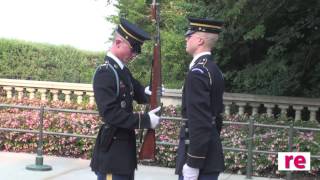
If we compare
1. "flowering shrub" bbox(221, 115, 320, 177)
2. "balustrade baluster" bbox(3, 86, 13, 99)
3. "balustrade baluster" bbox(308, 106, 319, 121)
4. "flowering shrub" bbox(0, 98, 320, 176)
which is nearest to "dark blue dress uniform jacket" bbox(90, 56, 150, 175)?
"flowering shrub" bbox(0, 98, 320, 176)

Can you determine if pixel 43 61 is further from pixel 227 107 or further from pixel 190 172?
pixel 190 172

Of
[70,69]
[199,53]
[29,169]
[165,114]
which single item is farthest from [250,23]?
[70,69]

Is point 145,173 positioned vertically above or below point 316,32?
below

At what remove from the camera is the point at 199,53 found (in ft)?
15.1

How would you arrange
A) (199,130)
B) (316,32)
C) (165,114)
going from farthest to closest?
(316,32) < (165,114) < (199,130)

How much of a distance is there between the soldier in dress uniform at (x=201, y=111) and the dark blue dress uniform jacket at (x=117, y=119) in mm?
392

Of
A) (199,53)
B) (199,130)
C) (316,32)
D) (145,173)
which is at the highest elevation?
(316,32)

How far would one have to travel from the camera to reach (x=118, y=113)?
15.1ft

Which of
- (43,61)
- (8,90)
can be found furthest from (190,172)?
(43,61)

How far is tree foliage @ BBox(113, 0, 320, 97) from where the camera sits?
11.2 meters

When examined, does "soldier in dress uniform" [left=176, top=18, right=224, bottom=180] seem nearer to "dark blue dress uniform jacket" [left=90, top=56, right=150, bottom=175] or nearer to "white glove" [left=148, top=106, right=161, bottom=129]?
"white glove" [left=148, top=106, right=161, bottom=129]

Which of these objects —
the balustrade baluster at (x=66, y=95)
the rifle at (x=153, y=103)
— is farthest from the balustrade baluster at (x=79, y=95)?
the rifle at (x=153, y=103)

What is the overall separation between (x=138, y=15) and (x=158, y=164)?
20.9ft

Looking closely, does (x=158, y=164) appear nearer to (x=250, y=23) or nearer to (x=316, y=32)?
(x=250, y=23)
